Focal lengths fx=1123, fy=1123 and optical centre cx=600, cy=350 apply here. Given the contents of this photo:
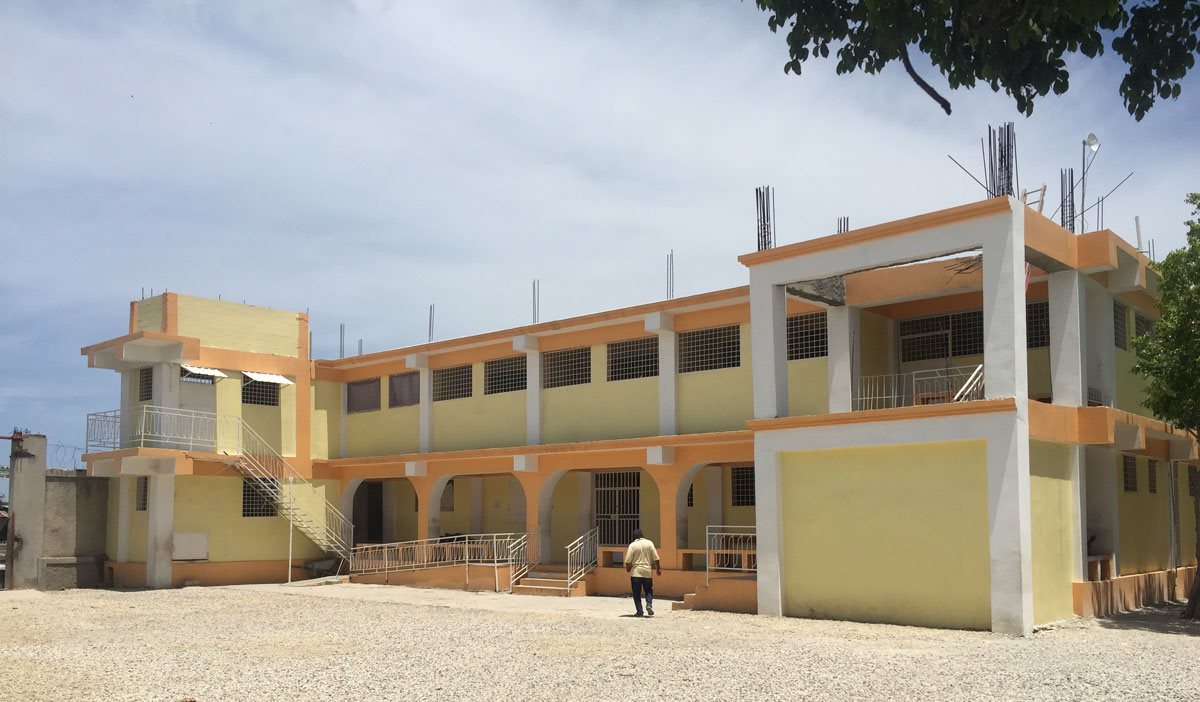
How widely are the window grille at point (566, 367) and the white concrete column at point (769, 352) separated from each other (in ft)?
21.6

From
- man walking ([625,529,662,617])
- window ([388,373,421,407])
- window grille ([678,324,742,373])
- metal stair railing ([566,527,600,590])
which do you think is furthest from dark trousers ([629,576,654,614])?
window ([388,373,421,407])

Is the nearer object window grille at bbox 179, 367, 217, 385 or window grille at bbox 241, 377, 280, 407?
window grille at bbox 179, 367, 217, 385

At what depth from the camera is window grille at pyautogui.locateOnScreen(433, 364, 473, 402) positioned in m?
27.9

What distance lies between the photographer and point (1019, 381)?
1605cm

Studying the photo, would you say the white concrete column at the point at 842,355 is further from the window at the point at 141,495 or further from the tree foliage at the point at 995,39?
the window at the point at 141,495

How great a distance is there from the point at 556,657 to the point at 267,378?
17.1 metres

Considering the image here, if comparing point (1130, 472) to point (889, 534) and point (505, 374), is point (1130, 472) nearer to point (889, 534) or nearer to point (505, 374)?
point (889, 534)

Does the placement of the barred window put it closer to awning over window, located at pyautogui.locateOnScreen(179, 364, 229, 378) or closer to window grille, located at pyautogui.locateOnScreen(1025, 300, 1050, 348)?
window grille, located at pyautogui.locateOnScreen(1025, 300, 1050, 348)

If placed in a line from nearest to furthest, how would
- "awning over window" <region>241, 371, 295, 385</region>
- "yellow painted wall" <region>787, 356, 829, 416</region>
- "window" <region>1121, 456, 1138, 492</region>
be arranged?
"window" <region>1121, 456, 1138, 492</region>
"yellow painted wall" <region>787, 356, 829, 416</region>
"awning over window" <region>241, 371, 295, 385</region>

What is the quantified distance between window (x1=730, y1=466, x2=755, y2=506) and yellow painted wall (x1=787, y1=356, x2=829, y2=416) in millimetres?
2804

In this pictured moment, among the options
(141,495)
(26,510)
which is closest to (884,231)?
(141,495)

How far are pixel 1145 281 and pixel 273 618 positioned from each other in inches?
631

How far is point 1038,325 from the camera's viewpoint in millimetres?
20469

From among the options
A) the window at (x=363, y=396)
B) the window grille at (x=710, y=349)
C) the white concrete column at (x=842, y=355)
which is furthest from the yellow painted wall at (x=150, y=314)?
the white concrete column at (x=842, y=355)
